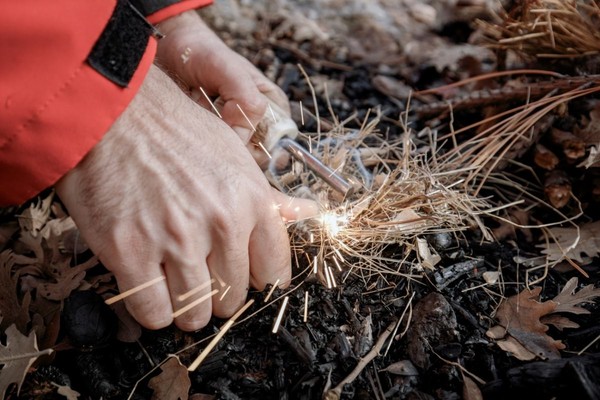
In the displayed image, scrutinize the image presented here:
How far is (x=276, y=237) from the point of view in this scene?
1.68 m

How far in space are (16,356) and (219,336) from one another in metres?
0.67

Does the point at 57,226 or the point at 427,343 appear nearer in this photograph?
the point at 427,343

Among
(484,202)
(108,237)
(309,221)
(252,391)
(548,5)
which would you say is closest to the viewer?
(108,237)

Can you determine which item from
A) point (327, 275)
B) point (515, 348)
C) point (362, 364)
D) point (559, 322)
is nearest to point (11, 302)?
point (327, 275)

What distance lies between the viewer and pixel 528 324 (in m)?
1.76

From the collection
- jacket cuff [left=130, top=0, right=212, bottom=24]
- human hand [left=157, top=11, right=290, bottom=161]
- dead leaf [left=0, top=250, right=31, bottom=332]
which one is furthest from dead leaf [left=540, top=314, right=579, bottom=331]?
jacket cuff [left=130, top=0, right=212, bottom=24]

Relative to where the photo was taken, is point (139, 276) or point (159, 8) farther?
point (159, 8)

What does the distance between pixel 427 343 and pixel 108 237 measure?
1110 millimetres

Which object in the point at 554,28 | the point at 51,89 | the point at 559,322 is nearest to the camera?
the point at 51,89

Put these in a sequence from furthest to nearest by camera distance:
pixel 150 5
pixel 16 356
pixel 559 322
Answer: pixel 150 5
pixel 559 322
pixel 16 356

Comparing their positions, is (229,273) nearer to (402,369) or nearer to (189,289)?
(189,289)

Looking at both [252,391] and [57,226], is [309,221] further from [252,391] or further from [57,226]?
[57,226]

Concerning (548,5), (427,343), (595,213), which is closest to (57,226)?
(427,343)

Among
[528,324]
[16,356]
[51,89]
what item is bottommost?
[528,324]
